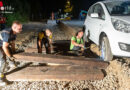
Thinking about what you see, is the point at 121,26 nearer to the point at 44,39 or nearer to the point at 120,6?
the point at 120,6

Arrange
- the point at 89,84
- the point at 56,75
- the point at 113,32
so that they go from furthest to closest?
1. the point at 113,32
2. the point at 56,75
3. the point at 89,84

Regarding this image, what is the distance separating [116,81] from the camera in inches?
135

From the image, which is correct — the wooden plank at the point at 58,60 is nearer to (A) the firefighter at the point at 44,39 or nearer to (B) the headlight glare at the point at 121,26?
(A) the firefighter at the point at 44,39

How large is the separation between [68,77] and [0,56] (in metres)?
1.60

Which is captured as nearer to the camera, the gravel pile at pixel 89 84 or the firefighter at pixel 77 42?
the gravel pile at pixel 89 84

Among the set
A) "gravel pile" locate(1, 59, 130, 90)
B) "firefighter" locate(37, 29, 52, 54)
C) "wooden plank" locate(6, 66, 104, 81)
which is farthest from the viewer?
"firefighter" locate(37, 29, 52, 54)

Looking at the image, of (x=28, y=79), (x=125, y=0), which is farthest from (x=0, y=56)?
(x=125, y=0)

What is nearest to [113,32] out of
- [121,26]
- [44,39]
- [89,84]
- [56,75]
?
[121,26]

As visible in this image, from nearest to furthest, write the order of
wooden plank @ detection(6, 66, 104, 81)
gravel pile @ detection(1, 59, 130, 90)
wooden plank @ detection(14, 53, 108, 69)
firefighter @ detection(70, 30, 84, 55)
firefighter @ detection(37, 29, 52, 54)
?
gravel pile @ detection(1, 59, 130, 90) → wooden plank @ detection(6, 66, 104, 81) → wooden plank @ detection(14, 53, 108, 69) → firefighter @ detection(37, 29, 52, 54) → firefighter @ detection(70, 30, 84, 55)

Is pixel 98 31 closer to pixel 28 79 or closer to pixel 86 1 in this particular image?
pixel 28 79

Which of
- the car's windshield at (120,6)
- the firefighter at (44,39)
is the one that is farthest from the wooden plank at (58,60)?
the car's windshield at (120,6)

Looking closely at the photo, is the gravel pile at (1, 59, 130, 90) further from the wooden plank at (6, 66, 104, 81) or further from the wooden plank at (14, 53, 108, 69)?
the wooden plank at (14, 53, 108, 69)

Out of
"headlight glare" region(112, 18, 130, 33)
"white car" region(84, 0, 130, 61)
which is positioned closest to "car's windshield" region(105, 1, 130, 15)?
"white car" region(84, 0, 130, 61)

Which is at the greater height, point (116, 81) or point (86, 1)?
point (86, 1)
